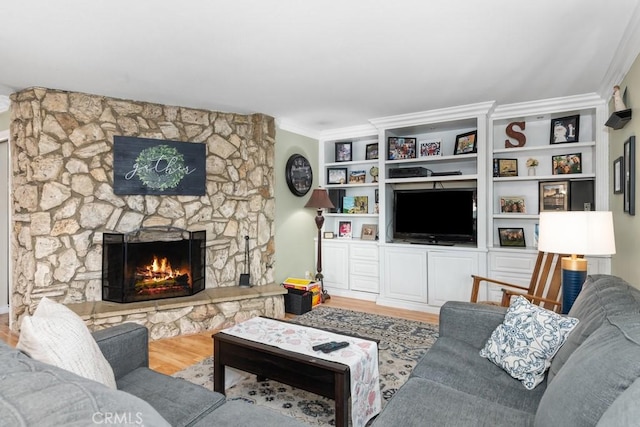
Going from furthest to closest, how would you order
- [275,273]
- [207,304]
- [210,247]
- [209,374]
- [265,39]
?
[275,273] → [210,247] → [207,304] → [209,374] → [265,39]

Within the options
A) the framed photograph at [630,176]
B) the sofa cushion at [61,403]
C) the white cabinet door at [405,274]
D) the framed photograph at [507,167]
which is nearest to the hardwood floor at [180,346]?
the white cabinet door at [405,274]

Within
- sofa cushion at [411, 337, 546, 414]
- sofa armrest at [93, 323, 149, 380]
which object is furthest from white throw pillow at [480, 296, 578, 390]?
sofa armrest at [93, 323, 149, 380]

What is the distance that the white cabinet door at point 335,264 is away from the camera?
16.3 ft

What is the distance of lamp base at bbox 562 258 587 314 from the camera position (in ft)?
7.43

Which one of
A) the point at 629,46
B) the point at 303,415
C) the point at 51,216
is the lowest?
the point at 303,415

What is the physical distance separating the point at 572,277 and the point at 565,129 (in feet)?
7.19

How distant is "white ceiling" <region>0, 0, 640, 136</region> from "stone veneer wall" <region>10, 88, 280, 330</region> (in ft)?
0.74

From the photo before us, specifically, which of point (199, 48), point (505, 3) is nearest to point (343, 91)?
point (199, 48)

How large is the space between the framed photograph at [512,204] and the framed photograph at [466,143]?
27.3 inches

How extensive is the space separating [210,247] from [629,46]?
A: 3991 millimetres

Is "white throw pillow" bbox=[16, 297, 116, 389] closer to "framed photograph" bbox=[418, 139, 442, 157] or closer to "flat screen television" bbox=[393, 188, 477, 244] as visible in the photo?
"flat screen television" bbox=[393, 188, 477, 244]

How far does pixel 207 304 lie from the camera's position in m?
3.56

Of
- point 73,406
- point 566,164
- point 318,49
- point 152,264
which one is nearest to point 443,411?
point 73,406

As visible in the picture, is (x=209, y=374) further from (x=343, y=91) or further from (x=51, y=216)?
(x=343, y=91)
